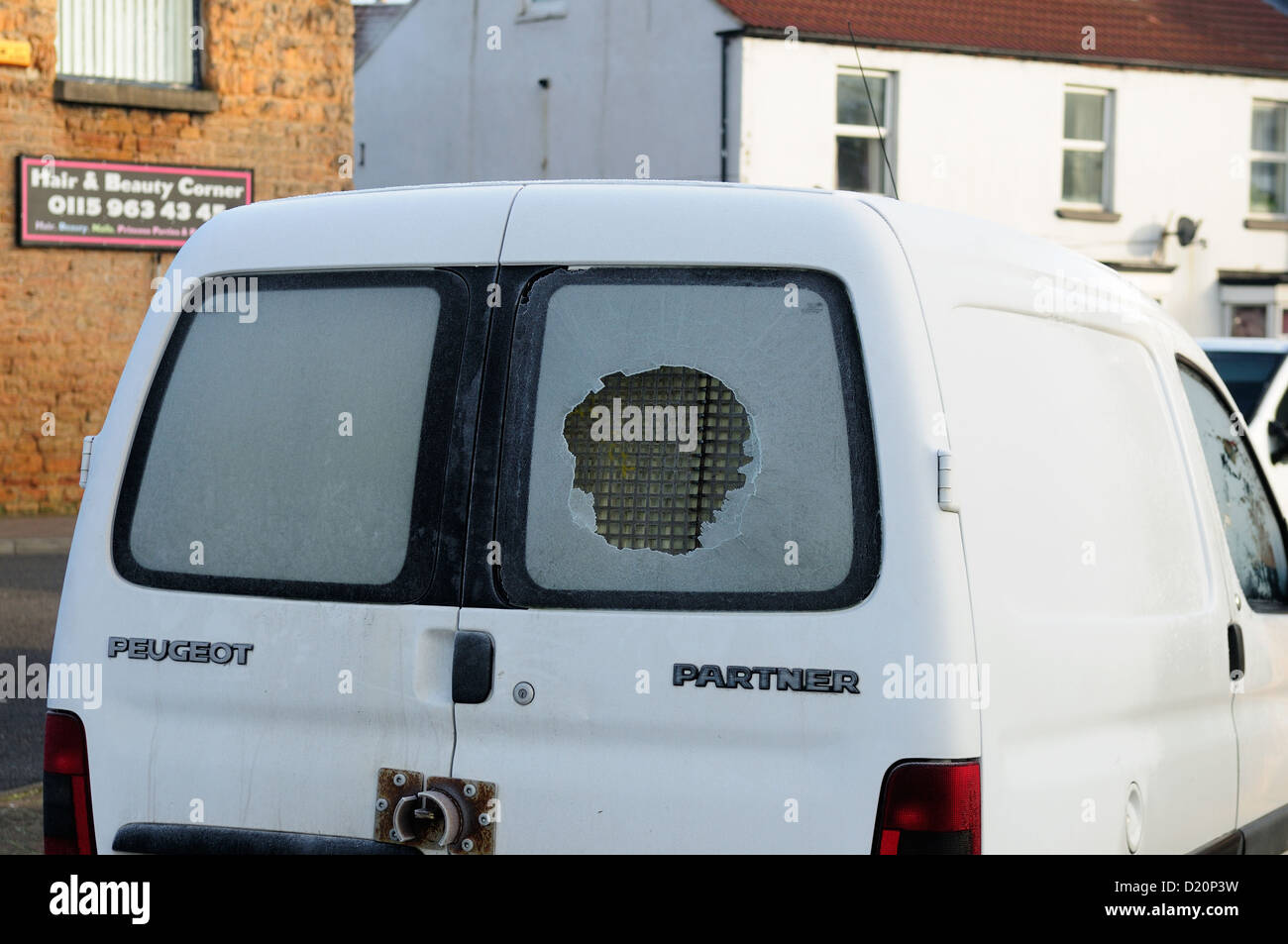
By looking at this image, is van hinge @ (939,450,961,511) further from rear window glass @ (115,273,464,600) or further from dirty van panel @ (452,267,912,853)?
rear window glass @ (115,273,464,600)

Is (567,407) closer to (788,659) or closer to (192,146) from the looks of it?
(788,659)

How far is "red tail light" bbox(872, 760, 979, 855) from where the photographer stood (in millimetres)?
3039

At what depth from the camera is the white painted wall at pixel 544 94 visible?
26.2 m

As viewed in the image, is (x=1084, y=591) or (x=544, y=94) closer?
(x=1084, y=591)

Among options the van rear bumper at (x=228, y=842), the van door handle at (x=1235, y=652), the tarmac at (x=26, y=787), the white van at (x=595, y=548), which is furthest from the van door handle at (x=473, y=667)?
the tarmac at (x=26, y=787)

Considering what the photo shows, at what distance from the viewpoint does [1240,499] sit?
489cm

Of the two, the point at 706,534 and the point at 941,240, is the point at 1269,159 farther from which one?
the point at 706,534

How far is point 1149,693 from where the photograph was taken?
377 centimetres

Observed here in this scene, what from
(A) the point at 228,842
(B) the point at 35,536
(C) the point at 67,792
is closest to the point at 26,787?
(C) the point at 67,792

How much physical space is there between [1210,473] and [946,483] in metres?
1.75

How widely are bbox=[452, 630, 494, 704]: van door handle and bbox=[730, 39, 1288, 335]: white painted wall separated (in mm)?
21788

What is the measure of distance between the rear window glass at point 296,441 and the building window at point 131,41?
16.7 metres

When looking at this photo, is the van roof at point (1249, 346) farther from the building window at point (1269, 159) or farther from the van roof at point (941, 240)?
the building window at point (1269, 159)
